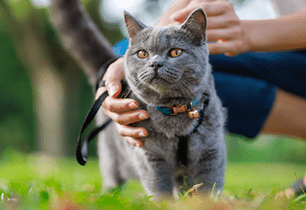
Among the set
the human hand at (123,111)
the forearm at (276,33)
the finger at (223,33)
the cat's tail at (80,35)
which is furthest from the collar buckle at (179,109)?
the cat's tail at (80,35)

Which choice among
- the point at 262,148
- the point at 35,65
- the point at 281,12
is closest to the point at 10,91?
the point at 35,65

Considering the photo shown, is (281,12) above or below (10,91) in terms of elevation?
above

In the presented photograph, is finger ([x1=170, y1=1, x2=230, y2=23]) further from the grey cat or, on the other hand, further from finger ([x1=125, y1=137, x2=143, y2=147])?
finger ([x1=125, y1=137, x2=143, y2=147])

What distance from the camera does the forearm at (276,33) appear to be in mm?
1311

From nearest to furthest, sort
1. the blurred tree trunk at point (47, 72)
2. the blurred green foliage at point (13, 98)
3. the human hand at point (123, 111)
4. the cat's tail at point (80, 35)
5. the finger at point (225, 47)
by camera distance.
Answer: the human hand at point (123, 111), the finger at point (225, 47), the cat's tail at point (80, 35), the blurred tree trunk at point (47, 72), the blurred green foliage at point (13, 98)

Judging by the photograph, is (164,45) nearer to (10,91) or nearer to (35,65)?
(35,65)

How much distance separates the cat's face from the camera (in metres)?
1.06

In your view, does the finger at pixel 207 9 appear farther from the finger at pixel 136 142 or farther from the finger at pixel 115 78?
the finger at pixel 136 142

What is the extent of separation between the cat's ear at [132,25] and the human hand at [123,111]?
0.65 feet

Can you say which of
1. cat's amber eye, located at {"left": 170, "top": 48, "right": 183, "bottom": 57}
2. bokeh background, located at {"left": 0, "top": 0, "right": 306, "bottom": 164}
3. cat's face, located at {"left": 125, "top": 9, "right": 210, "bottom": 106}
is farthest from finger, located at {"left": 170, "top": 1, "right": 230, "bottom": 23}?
bokeh background, located at {"left": 0, "top": 0, "right": 306, "bottom": 164}

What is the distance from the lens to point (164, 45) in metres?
1.09

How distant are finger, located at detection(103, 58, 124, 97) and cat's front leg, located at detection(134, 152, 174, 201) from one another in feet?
1.04

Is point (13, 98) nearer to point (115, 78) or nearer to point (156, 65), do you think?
point (115, 78)

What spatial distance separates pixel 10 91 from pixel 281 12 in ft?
27.1
